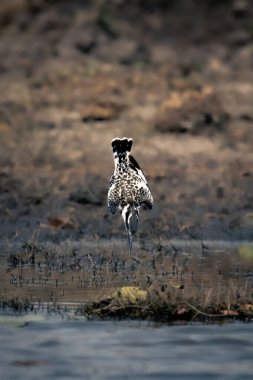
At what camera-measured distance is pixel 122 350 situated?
8.34 metres

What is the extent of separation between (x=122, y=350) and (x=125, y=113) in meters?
9.56

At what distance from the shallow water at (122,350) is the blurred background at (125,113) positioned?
14.5ft

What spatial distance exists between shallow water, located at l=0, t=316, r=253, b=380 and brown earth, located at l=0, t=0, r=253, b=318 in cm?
392

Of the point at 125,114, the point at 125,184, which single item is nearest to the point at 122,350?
the point at 125,184

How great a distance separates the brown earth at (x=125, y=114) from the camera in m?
15.1

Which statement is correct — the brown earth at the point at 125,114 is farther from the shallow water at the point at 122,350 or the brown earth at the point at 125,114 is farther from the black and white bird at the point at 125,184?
the shallow water at the point at 122,350

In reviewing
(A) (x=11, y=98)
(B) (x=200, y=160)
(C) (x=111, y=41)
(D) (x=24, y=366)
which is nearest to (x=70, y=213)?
(B) (x=200, y=160)

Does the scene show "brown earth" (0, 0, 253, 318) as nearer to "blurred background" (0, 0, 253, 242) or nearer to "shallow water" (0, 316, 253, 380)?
"blurred background" (0, 0, 253, 242)

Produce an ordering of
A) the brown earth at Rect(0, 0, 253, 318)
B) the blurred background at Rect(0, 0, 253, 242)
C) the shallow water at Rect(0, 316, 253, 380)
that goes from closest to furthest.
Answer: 1. the shallow water at Rect(0, 316, 253, 380)
2. the brown earth at Rect(0, 0, 253, 318)
3. the blurred background at Rect(0, 0, 253, 242)

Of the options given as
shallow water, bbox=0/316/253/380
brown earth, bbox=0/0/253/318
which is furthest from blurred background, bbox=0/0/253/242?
shallow water, bbox=0/316/253/380

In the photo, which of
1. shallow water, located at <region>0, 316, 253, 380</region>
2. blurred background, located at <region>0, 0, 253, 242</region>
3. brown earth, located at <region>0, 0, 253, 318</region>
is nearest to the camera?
shallow water, located at <region>0, 316, 253, 380</region>

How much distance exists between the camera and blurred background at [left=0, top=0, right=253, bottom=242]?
49.8 ft

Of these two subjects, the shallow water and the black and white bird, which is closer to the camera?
the shallow water

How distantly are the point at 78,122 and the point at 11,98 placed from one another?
1.23 m
